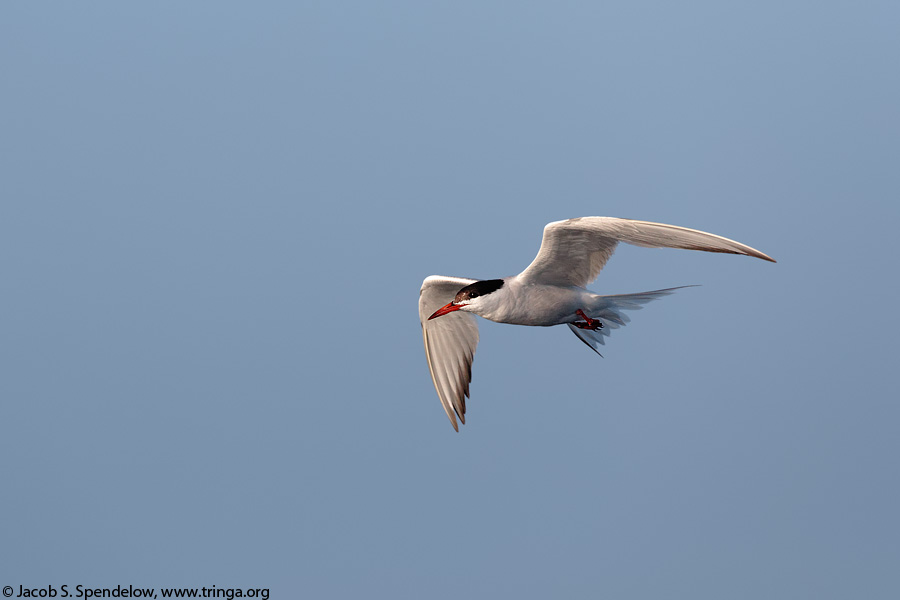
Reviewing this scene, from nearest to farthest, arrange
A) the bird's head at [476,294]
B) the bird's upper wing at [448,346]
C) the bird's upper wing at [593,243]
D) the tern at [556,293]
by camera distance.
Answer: the bird's upper wing at [593,243] < the tern at [556,293] < the bird's head at [476,294] < the bird's upper wing at [448,346]

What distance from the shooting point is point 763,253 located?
7.37 meters

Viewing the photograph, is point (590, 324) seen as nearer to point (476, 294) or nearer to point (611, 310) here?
point (611, 310)

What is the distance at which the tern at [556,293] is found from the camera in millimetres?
8070

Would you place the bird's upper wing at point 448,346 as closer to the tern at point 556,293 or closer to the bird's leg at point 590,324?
the tern at point 556,293

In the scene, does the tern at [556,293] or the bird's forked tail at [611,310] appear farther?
the bird's forked tail at [611,310]

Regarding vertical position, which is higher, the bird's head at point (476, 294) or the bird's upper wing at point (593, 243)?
the bird's upper wing at point (593, 243)

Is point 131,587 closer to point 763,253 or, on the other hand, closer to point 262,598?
point 262,598

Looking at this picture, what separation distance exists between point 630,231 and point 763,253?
1.35m

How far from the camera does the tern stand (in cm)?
807

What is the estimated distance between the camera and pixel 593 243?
9078 millimetres

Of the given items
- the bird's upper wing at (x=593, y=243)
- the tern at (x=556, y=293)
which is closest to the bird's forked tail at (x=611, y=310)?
the tern at (x=556, y=293)

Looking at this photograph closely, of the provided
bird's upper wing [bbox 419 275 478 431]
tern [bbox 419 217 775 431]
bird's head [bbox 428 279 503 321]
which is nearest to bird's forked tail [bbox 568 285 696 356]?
tern [bbox 419 217 775 431]

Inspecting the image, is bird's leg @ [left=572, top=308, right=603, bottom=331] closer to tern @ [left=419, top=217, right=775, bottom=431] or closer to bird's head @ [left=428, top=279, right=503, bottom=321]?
tern @ [left=419, top=217, right=775, bottom=431]

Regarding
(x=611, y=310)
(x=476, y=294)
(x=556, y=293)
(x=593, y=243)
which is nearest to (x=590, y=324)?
(x=611, y=310)
